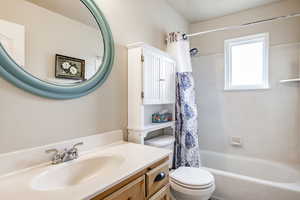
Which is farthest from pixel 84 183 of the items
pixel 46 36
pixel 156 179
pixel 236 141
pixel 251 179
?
pixel 236 141

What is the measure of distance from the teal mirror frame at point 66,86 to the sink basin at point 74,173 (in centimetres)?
46

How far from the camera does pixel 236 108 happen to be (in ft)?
8.34

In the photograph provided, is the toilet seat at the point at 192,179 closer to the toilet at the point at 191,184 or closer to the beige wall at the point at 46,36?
the toilet at the point at 191,184

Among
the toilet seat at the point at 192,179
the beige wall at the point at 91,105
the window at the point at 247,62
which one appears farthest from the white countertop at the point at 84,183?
the window at the point at 247,62

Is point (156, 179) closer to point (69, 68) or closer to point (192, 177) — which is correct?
point (192, 177)

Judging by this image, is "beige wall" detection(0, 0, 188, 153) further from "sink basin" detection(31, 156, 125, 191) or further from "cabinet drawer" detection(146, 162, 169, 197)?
"cabinet drawer" detection(146, 162, 169, 197)

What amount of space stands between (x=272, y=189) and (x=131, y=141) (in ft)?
4.78

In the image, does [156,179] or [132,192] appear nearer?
[132,192]

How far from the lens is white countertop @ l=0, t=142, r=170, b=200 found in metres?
0.68

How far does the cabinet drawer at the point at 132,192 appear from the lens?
0.82 meters

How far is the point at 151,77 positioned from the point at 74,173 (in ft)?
3.51

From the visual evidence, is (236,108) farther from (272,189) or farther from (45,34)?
(45,34)

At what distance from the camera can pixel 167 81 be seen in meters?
1.96

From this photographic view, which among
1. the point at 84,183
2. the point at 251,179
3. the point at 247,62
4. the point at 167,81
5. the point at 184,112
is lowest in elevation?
the point at 251,179
